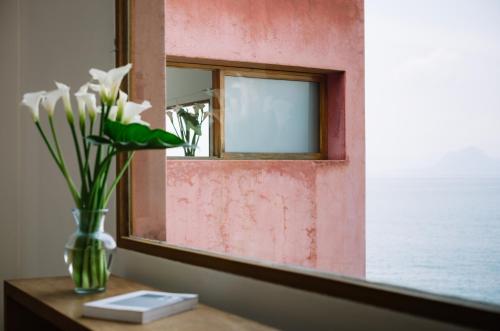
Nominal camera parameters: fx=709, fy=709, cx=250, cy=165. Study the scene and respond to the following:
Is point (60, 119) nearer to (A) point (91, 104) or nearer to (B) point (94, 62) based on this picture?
(B) point (94, 62)

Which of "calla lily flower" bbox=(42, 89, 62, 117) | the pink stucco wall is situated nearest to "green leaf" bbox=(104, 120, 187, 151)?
"calla lily flower" bbox=(42, 89, 62, 117)

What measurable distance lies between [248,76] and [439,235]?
12.1 ft

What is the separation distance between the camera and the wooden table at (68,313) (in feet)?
5.12

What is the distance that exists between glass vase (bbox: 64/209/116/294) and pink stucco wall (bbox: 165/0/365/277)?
3.15 metres

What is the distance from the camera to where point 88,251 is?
6.38 ft

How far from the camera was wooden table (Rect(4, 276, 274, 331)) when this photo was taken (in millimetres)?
1561

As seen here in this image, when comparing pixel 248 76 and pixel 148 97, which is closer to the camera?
pixel 148 97

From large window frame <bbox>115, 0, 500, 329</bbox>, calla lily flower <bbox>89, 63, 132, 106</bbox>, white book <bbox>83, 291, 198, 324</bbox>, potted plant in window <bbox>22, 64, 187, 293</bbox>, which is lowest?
white book <bbox>83, 291, 198, 324</bbox>

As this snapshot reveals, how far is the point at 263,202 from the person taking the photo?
5.80 m

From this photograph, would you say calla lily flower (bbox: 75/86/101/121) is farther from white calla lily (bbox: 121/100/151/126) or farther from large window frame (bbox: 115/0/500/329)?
large window frame (bbox: 115/0/500/329)

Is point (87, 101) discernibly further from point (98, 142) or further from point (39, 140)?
point (39, 140)

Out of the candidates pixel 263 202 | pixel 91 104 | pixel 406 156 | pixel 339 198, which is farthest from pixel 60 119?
pixel 339 198

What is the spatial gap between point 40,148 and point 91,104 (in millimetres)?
1194

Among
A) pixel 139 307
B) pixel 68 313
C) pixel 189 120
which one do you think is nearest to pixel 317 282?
pixel 139 307
